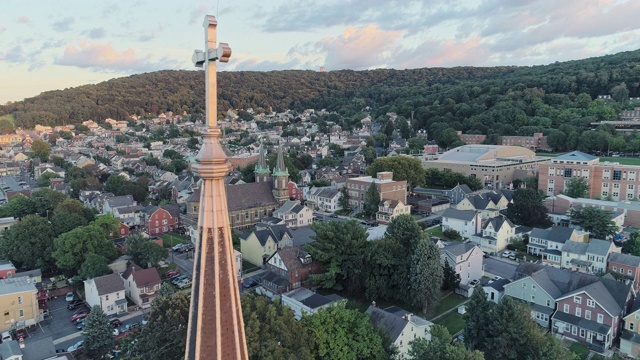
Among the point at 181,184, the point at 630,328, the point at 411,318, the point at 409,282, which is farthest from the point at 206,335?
the point at 181,184

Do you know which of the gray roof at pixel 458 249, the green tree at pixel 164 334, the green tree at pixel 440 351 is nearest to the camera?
the green tree at pixel 440 351

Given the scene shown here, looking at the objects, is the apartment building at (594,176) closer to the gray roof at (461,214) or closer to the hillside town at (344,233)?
the hillside town at (344,233)

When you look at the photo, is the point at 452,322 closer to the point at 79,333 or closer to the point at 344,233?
the point at 344,233

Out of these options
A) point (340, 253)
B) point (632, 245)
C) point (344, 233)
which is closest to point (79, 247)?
point (340, 253)

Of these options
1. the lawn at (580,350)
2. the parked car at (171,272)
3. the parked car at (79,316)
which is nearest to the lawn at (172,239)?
the parked car at (171,272)

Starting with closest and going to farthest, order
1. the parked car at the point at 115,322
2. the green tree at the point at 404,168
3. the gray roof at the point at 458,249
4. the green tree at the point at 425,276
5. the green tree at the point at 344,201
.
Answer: the green tree at the point at 425,276 < the parked car at the point at 115,322 < the gray roof at the point at 458,249 < the green tree at the point at 344,201 < the green tree at the point at 404,168

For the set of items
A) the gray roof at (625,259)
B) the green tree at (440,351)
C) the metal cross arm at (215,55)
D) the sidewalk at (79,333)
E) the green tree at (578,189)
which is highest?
the metal cross arm at (215,55)
